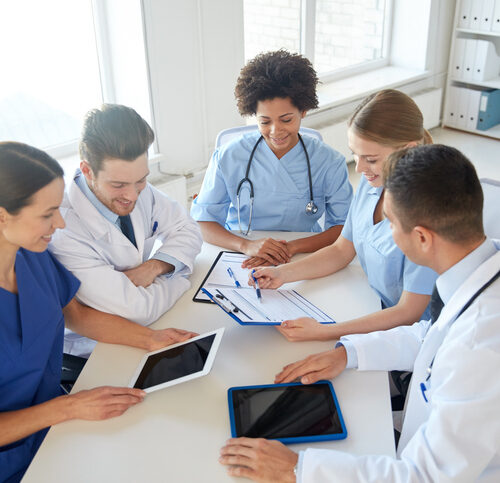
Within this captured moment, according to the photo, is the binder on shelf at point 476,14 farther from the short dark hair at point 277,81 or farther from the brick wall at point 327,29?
the short dark hair at point 277,81

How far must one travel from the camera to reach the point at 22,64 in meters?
2.61

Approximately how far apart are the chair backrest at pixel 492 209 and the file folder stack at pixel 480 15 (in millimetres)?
3275

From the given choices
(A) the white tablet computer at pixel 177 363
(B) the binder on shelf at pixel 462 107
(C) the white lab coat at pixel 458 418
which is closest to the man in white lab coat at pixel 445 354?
(C) the white lab coat at pixel 458 418

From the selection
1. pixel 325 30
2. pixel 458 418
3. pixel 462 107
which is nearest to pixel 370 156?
pixel 458 418

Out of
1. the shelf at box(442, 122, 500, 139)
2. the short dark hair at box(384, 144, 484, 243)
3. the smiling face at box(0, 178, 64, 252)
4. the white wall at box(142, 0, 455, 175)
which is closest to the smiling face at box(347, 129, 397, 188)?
the short dark hair at box(384, 144, 484, 243)

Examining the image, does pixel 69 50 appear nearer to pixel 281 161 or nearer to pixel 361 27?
pixel 281 161

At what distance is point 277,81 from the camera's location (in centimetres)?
191

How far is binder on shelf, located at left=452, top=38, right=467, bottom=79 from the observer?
4.55m

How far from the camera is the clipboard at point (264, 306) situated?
1370mm

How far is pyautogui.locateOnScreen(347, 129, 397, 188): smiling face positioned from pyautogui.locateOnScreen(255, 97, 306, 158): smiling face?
1.20 ft

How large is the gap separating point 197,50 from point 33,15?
2.67 ft

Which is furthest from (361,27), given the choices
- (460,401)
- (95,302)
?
(460,401)

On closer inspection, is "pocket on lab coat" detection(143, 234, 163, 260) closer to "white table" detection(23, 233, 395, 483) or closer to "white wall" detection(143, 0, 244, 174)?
"white table" detection(23, 233, 395, 483)

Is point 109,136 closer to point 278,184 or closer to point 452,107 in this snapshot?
point 278,184
